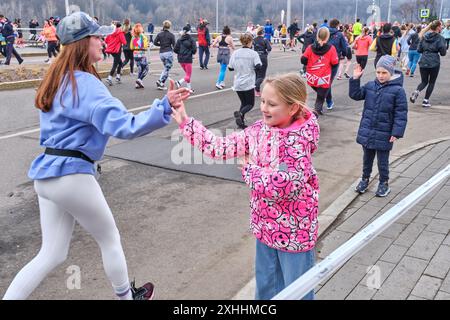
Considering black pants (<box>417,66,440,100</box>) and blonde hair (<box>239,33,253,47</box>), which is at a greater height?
blonde hair (<box>239,33,253,47</box>)

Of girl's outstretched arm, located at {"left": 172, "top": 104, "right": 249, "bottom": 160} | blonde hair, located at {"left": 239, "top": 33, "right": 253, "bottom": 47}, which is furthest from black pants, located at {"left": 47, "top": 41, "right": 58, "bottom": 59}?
girl's outstretched arm, located at {"left": 172, "top": 104, "right": 249, "bottom": 160}

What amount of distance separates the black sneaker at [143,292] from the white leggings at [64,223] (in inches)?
12.4

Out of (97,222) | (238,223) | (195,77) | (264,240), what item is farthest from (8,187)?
(195,77)

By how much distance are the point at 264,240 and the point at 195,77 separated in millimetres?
14134

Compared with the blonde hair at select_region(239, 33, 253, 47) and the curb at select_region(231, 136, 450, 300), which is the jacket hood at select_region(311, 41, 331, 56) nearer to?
the blonde hair at select_region(239, 33, 253, 47)

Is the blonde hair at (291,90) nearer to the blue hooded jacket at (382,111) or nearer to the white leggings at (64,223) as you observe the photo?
the white leggings at (64,223)

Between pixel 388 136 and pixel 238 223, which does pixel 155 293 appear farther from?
pixel 388 136

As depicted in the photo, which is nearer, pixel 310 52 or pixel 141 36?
pixel 310 52

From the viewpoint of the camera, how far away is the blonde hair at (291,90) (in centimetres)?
251

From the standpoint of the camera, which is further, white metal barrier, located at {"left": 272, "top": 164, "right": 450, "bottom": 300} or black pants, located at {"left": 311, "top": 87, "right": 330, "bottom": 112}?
black pants, located at {"left": 311, "top": 87, "right": 330, "bottom": 112}

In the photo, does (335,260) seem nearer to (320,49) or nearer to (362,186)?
(362,186)

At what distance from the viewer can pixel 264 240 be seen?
8.86 ft

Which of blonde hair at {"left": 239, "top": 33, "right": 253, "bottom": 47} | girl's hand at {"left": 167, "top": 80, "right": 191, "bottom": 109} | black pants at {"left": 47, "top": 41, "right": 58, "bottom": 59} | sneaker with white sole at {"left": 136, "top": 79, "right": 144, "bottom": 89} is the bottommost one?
sneaker with white sole at {"left": 136, "top": 79, "right": 144, "bottom": 89}

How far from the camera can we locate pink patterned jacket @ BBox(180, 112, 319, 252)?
248cm
